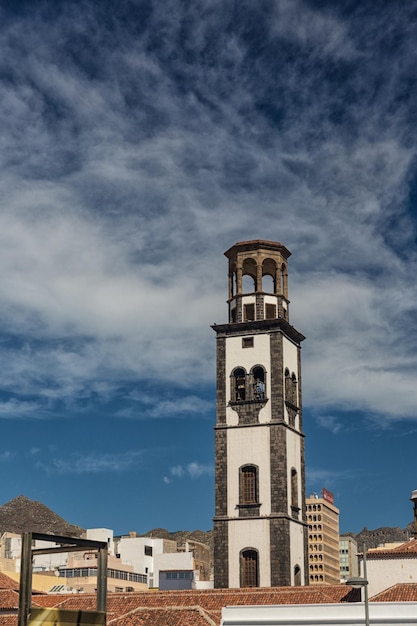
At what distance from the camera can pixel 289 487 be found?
44.5 metres

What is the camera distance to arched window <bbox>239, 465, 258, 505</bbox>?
43.8 metres

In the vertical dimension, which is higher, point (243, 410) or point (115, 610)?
point (243, 410)

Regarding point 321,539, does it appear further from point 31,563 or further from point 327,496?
point 31,563

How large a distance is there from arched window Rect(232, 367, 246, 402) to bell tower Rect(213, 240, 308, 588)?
0.16ft

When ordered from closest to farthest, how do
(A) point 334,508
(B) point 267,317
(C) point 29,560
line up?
(C) point 29,560 < (B) point 267,317 < (A) point 334,508

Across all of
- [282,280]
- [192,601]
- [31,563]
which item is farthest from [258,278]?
[31,563]

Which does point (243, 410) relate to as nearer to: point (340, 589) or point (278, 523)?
point (278, 523)

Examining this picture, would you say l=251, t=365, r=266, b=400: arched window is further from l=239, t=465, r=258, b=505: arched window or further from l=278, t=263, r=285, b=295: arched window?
l=278, t=263, r=285, b=295: arched window

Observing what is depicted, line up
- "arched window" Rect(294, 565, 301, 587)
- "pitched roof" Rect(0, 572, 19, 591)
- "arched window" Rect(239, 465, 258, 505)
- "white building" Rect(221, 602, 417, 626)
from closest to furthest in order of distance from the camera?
"white building" Rect(221, 602, 417, 626), "arched window" Rect(294, 565, 301, 587), "arched window" Rect(239, 465, 258, 505), "pitched roof" Rect(0, 572, 19, 591)

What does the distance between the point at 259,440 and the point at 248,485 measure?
7.22 ft

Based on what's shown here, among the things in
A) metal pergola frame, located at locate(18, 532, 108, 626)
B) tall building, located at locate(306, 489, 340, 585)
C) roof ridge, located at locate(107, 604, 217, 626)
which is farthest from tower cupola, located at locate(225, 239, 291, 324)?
tall building, located at locate(306, 489, 340, 585)

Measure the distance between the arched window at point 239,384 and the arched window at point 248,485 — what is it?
11.6ft

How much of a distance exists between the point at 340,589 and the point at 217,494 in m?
8.44

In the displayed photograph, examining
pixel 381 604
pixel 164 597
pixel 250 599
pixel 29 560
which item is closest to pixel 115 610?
pixel 164 597
